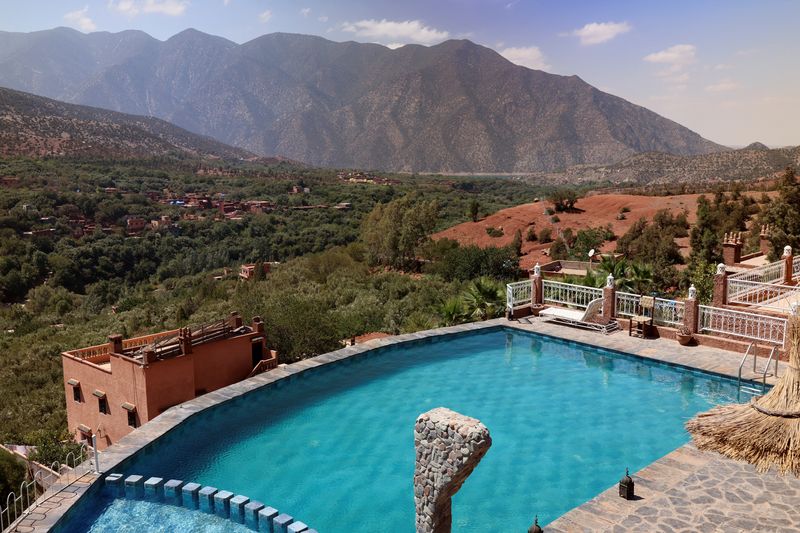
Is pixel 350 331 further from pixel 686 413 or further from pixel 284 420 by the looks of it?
pixel 686 413

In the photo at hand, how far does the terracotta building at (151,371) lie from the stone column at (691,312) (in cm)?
750

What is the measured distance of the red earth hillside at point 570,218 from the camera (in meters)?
34.0

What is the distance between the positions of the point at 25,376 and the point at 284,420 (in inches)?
567

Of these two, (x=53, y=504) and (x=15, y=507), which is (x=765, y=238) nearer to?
(x=53, y=504)

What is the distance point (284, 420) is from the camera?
335 inches

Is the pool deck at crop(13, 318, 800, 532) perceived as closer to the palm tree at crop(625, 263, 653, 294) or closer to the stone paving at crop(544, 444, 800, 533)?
the stone paving at crop(544, 444, 800, 533)

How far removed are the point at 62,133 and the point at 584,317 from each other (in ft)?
227

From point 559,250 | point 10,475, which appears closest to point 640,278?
point 10,475

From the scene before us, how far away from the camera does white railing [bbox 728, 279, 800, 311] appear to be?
1169 centimetres

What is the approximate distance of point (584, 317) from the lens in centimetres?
1194

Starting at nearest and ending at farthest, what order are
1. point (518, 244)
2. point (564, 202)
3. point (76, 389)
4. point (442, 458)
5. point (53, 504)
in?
point (442, 458), point (53, 504), point (76, 389), point (518, 244), point (564, 202)

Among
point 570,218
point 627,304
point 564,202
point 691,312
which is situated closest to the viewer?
point 691,312

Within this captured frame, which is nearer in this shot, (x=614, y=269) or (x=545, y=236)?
(x=614, y=269)

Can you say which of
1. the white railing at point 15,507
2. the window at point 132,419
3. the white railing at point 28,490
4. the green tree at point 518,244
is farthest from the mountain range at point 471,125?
the white railing at point 15,507
